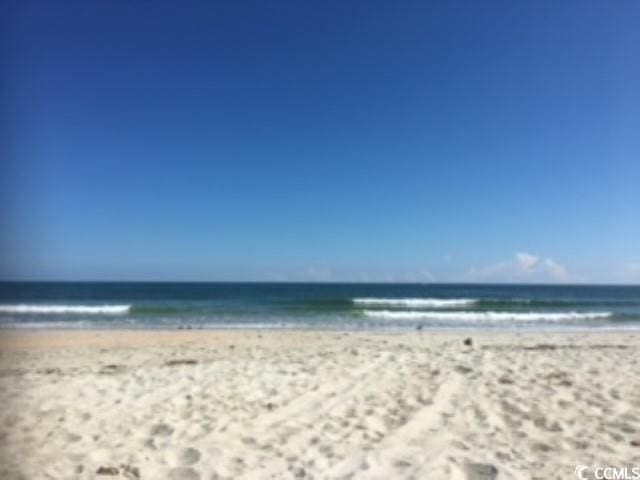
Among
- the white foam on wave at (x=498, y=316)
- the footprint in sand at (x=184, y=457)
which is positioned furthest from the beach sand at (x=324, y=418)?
the white foam on wave at (x=498, y=316)

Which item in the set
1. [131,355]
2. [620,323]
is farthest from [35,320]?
[620,323]

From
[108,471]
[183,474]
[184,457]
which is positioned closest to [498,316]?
Result: [184,457]

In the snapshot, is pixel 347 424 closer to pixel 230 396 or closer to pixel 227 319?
pixel 230 396

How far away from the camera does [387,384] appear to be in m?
6.52

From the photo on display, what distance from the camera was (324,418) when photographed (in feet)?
16.8

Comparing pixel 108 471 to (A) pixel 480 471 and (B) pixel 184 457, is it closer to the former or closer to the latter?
(B) pixel 184 457

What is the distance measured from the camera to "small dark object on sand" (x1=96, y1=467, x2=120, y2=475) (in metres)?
3.82

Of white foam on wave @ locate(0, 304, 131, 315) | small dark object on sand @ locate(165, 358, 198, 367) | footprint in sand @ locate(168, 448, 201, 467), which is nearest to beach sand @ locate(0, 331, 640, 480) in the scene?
footprint in sand @ locate(168, 448, 201, 467)

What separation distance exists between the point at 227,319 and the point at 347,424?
58.6 ft

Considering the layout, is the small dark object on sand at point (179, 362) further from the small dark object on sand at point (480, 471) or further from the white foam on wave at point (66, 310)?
the white foam on wave at point (66, 310)

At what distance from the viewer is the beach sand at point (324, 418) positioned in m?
3.94

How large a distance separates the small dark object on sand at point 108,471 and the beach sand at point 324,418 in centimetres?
2

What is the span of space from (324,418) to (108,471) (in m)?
2.02

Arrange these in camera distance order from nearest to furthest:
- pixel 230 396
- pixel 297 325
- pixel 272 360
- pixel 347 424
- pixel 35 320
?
pixel 347 424 < pixel 230 396 < pixel 272 360 < pixel 297 325 < pixel 35 320
